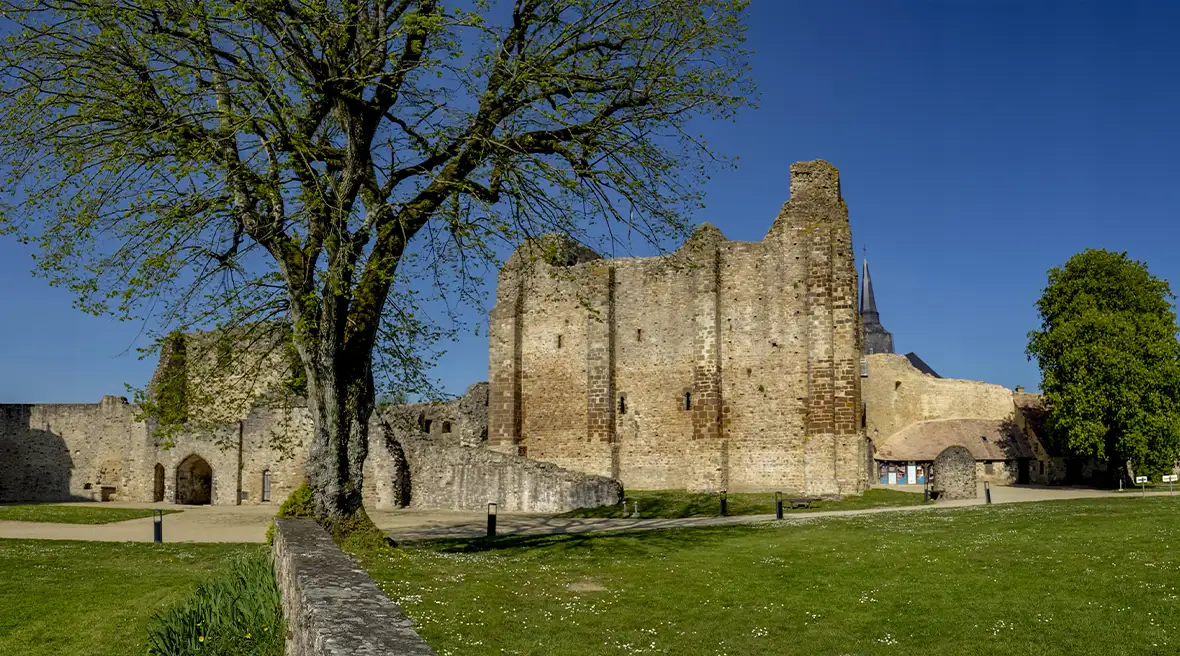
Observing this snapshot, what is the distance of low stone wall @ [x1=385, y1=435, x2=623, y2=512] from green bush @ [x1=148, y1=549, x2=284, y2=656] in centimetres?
1689

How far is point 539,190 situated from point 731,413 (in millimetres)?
18487

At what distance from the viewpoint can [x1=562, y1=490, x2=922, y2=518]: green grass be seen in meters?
25.0

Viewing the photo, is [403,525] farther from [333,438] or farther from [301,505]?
[333,438]

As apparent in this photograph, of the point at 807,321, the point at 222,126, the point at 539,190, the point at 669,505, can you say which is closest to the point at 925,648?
the point at 539,190

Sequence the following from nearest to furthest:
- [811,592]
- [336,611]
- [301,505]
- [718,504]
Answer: [336,611], [811,592], [301,505], [718,504]

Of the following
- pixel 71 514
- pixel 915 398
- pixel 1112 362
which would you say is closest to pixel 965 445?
pixel 915 398

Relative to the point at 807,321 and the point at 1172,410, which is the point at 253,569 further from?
the point at 1172,410

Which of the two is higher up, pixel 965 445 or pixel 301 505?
pixel 301 505

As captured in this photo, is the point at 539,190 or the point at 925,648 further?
the point at 539,190

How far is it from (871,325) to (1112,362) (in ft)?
157

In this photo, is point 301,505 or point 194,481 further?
point 194,481

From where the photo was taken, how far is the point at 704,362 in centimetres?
3148

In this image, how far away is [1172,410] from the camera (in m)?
34.7

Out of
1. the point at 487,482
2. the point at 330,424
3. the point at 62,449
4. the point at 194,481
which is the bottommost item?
the point at 194,481
